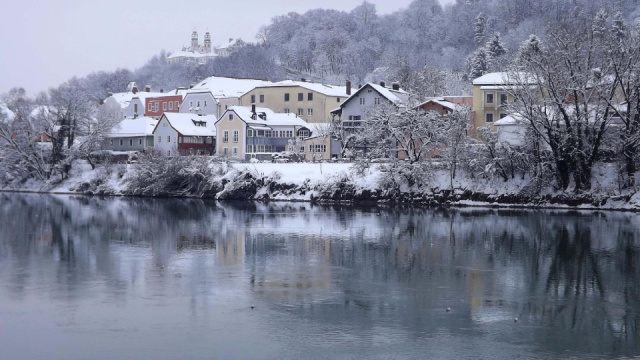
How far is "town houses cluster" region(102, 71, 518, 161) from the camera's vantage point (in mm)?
67250

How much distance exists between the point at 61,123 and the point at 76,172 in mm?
4913

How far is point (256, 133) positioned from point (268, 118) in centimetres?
299

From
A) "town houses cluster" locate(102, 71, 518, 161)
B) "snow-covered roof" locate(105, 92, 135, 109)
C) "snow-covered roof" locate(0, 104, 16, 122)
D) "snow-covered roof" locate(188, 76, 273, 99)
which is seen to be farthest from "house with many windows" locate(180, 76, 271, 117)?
"snow-covered roof" locate(0, 104, 16, 122)

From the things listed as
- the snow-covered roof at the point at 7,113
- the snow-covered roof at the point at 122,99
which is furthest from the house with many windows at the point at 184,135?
the snow-covered roof at the point at 122,99

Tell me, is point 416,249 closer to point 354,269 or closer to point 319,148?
point 354,269

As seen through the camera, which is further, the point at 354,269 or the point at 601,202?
the point at 601,202

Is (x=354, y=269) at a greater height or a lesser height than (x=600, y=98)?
lesser

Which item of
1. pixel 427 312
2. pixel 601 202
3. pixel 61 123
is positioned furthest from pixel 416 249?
pixel 61 123

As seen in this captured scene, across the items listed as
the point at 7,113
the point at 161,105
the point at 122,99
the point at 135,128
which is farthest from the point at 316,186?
the point at 122,99

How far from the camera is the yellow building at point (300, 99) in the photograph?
8881 centimetres

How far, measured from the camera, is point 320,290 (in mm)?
21500

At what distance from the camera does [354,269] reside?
25094 millimetres

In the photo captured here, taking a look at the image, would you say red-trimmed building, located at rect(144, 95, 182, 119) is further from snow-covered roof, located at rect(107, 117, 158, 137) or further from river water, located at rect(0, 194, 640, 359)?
river water, located at rect(0, 194, 640, 359)

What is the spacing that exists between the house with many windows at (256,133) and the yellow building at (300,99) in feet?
23.5
